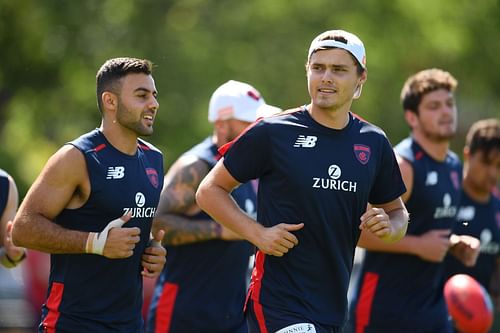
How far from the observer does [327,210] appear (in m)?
6.46

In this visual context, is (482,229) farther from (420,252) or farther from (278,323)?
(278,323)

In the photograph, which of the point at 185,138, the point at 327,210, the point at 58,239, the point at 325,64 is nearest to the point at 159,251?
the point at 58,239

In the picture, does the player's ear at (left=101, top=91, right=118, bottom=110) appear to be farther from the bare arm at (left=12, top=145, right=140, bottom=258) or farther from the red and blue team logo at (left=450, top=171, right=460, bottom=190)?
the red and blue team logo at (left=450, top=171, right=460, bottom=190)

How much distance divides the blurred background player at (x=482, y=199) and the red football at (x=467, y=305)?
2.42 ft

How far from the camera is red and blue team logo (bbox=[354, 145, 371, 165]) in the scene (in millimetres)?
6617

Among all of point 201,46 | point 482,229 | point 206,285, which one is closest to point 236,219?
point 206,285

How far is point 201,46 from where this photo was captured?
22859mm

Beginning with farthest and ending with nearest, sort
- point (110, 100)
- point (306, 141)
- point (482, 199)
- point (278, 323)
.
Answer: point (482, 199), point (110, 100), point (306, 141), point (278, 323)

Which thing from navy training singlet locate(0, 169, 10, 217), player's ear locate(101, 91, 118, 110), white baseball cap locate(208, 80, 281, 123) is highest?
white baseball cap locate(208, 80, 281, 123)

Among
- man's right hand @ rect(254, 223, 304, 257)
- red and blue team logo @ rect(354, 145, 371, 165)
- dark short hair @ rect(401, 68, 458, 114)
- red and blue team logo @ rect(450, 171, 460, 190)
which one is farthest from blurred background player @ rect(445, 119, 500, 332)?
man's right hand @ rect(254, 223, 304, 257)

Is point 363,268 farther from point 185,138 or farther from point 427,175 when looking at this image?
point 185,138

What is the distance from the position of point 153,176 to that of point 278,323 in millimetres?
1347

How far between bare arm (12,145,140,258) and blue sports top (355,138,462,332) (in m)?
2.91

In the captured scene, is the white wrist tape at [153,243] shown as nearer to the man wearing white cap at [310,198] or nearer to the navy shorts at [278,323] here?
the man wearing white cap at [310,198]
